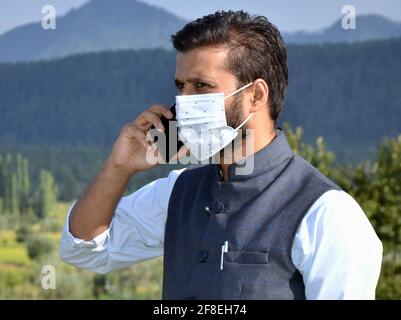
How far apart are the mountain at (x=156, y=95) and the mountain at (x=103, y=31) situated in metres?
0.31

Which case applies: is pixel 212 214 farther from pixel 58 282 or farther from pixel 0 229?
pixel 0 229

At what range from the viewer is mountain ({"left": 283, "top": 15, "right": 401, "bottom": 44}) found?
57.1ft

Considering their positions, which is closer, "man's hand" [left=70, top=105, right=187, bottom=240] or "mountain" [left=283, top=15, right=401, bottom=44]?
"man's hand" [left=70, top=105, right=187, bottom=240]

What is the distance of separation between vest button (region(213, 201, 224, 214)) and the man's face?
295 mm

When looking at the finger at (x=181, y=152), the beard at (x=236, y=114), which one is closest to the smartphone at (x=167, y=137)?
the finger at (x=181, y=152)

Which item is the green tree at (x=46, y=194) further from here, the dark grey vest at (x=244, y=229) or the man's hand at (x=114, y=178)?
the dark grey vest at (x=244, y=229)

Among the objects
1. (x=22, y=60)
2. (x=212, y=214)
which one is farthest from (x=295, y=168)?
(x=22, y=60)

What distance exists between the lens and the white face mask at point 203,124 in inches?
109

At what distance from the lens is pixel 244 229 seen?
2.64m

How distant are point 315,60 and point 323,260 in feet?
52.6

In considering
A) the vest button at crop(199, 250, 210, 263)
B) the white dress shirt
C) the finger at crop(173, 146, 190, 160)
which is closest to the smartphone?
the finger at crop(173, 146, 190, 160)

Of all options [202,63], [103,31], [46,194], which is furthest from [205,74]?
[103,31]

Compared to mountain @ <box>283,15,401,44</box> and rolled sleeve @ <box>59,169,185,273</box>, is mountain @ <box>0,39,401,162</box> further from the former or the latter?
rolled sleeve @ <box>59,169,185,273</box>

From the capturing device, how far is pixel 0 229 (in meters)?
17.9
